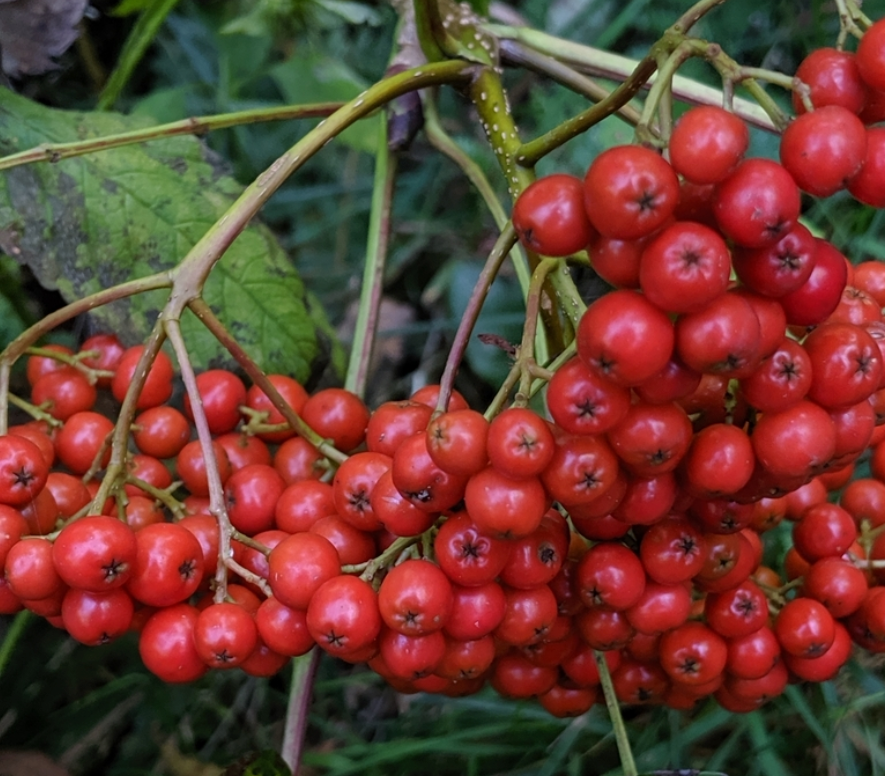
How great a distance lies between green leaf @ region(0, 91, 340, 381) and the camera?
1.62 meters

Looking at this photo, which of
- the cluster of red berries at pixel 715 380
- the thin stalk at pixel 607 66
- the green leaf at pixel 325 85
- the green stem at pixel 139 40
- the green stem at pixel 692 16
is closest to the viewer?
the cluster of red berries at pixel 715 380

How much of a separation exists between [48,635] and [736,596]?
1431 millimetres

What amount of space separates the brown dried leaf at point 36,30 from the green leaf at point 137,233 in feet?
0.48

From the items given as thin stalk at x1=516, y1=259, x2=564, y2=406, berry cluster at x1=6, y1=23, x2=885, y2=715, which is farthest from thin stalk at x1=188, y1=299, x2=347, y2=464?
thin stalk at x1=516, y1=259, x2=564, y2=406

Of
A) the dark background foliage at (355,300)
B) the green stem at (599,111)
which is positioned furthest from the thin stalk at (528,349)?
the dark background foliage at (355,300)

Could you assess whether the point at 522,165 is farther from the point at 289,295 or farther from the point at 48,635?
the point at 48,635

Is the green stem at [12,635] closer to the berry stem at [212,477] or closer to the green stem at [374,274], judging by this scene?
the berry stem at [212,477]

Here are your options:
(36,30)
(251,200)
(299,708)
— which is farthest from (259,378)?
(36,30)

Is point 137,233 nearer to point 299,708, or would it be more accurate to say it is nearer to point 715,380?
point 299,708

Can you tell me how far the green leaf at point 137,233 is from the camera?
1619 mm

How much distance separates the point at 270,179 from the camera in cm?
127

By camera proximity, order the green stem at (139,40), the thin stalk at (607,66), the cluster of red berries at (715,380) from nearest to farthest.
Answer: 1. the cluster of red berries at (715,380)
2. the thin stalk at (607,66)
3. the green stem at (139,40)

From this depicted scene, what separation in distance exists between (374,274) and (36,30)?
2.82ft

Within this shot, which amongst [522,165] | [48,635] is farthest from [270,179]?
[48,635]
